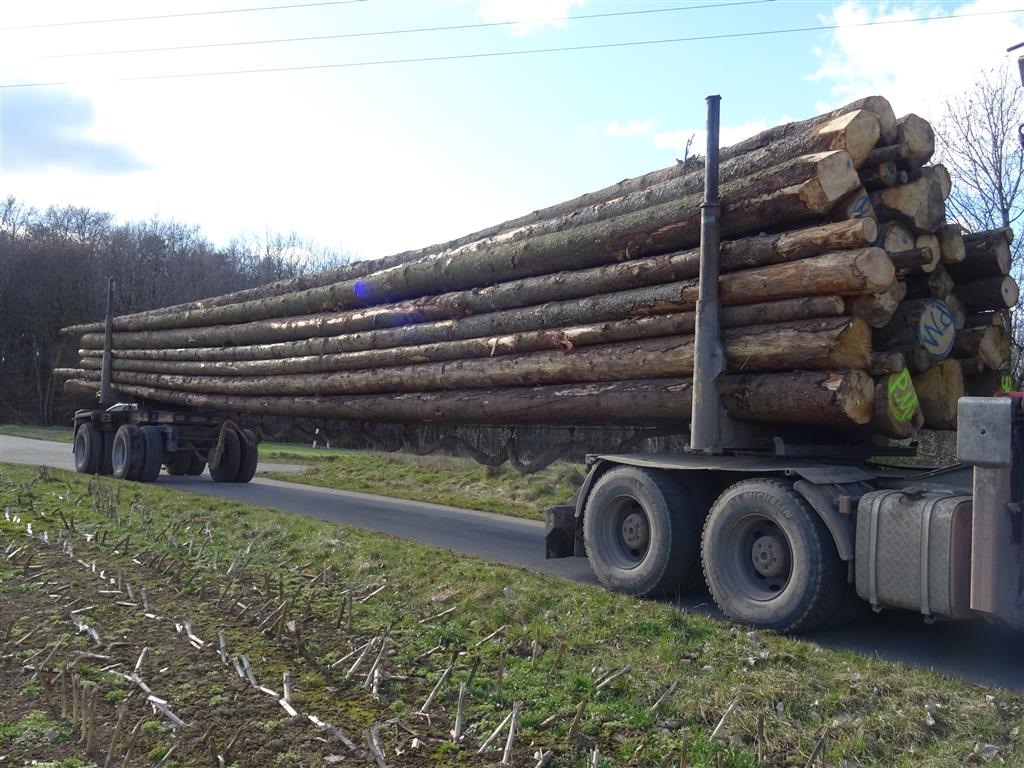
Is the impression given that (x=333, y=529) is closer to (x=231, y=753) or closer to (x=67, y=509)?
(x=67, y=509)

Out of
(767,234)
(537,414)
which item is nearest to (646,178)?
(767,234)

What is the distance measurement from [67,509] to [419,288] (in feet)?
18.1

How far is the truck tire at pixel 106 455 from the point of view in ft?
61.5

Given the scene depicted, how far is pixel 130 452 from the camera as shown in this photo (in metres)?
17.5

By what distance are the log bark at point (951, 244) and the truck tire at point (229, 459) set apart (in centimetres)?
1430

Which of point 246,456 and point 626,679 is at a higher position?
point 246,456

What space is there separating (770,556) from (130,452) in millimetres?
13945

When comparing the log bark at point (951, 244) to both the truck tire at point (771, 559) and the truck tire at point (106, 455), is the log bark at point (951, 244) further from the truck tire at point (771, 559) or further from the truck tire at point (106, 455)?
the truck tire at point (106, 455)

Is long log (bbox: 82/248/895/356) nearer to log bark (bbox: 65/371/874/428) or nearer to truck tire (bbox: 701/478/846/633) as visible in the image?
log bark (bbox: 65/371/874/428)

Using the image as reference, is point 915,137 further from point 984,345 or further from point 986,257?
point 984,345

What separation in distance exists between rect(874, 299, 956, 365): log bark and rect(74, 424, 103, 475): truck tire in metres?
16.2

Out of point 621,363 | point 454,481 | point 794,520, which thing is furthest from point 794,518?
point 454,481

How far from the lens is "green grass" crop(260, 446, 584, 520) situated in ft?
52.1

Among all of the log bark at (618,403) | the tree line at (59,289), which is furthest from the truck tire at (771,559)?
the tree line at (59,289)
